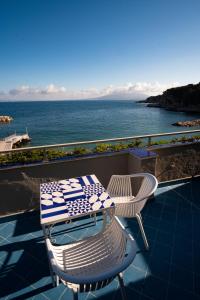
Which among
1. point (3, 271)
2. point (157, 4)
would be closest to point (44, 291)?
point (3, 271)

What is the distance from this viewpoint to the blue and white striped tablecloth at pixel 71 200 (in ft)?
6.34

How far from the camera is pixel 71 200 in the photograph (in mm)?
2176

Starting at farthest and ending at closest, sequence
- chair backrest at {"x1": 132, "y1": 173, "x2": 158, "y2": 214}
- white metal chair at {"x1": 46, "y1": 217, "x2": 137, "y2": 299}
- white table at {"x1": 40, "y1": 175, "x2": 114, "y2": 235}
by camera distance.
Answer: chair backrest at {"x1": 132, "y1": 173, "x2": 158, "y2": 214}
white table at {"x1": 40, "y1": 175, "x2": 114, "y2": 235}
white metal chair at {"x1": 46, "y1": 217, "x2": 137, "y2": 299}

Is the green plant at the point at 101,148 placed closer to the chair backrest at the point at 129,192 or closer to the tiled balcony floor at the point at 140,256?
the chair backrest at the point at 129,192

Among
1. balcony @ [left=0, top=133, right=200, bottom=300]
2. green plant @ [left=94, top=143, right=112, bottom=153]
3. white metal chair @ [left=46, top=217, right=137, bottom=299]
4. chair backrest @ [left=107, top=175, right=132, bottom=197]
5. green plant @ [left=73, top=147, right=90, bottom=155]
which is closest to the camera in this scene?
white metal chair @ [left=46, top=217, right=137, bottom=299]

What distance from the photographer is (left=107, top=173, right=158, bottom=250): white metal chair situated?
247cm

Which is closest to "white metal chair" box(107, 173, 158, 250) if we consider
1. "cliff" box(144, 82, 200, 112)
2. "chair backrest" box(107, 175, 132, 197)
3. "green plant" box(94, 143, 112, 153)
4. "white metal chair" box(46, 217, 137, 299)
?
"chair backrest" box(107, 175, 132, 197)

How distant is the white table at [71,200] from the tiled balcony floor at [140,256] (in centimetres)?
71

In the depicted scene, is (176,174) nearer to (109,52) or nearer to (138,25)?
(138,25)

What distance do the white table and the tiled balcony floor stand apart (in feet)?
2.34

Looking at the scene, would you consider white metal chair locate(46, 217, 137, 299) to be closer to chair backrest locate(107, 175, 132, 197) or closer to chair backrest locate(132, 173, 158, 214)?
chair backrest locate(132, 173, 158, 214)

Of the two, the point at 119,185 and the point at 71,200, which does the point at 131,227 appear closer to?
the point at 119,185

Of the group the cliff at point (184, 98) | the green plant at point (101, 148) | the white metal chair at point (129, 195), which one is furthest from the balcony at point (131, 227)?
the cliff at point (184, 98)

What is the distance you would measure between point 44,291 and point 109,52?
1591 cm
